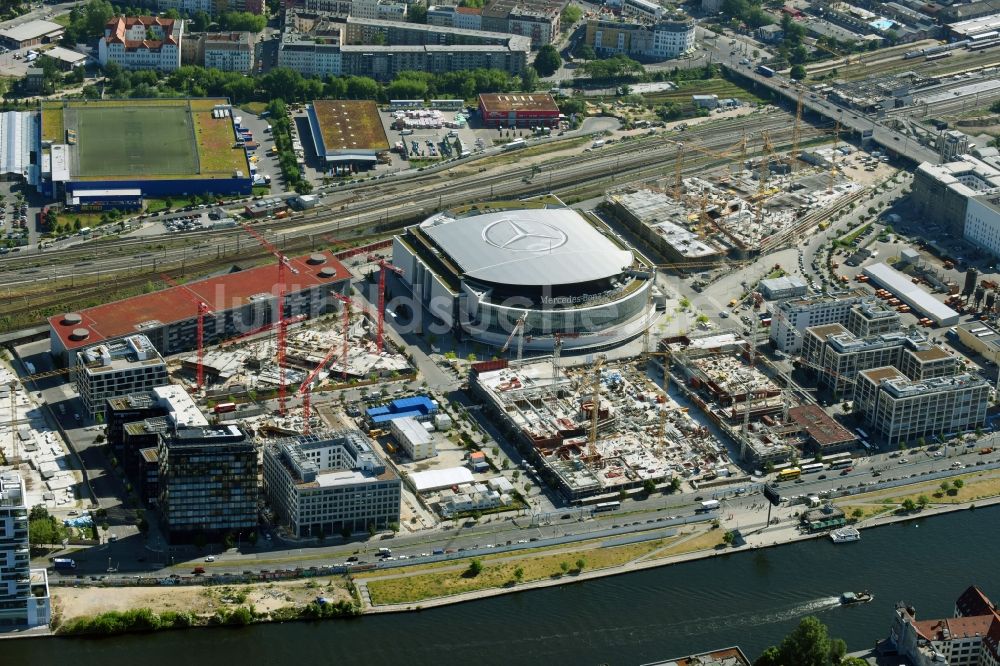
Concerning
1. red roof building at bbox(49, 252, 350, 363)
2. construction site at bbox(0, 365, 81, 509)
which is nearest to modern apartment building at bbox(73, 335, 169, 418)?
red roof building at bbox(49, 252, 350, 363)

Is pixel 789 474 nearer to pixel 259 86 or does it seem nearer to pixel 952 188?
pixel 952 188

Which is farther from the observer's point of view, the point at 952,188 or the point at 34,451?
the point at 952,188

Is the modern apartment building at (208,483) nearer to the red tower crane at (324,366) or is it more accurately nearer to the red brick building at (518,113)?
the red tower crane at (324,366)

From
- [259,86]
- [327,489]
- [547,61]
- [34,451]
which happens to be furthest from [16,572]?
[547,61]

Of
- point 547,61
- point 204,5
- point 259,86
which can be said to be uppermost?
point 204,5

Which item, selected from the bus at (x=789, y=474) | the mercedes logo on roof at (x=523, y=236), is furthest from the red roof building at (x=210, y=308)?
the bus at (x=789, y=474)

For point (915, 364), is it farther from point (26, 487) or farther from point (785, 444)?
point (26, 487)

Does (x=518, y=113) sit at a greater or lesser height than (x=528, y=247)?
lesser

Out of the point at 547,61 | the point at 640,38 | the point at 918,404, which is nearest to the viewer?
the point at 918,404
